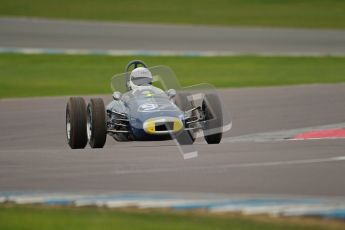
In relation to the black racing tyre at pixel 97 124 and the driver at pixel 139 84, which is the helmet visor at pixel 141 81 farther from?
the black racing tyre at pixel 97 124

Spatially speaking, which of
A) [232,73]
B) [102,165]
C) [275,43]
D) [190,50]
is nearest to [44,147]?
[102,165]

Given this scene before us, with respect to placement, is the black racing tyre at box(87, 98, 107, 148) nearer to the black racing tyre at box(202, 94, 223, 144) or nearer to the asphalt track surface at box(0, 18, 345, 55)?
the black racing tyre at box(202, 94, 223, 144)

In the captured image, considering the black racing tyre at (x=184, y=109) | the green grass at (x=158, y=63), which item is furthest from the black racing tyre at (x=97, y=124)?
the green grass at (x=158, y=63)

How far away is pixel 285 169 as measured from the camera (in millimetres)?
10648

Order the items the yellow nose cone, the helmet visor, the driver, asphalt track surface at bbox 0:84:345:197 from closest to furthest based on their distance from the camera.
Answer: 1. asphalt track surface at bbox 0:84:345:197
2. the yellow nose cone
3. the driver
4. the helmet visor

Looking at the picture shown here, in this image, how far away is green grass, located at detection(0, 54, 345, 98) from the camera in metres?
21.9

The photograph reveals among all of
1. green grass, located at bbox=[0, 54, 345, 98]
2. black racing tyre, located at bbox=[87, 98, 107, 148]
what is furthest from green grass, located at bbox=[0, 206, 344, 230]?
green grass, located at bbox=[0, 54, 345, 98]

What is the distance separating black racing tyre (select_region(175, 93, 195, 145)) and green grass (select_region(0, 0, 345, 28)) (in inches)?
760

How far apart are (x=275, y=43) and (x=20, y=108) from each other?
12559 millimetres

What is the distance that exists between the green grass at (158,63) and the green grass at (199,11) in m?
7.55

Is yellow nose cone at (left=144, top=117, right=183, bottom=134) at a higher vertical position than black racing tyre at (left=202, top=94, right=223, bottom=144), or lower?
lower

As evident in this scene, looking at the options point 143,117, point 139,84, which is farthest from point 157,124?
point 139,84

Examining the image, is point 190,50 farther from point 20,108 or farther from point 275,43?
point 20,108

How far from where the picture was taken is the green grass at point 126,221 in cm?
812
